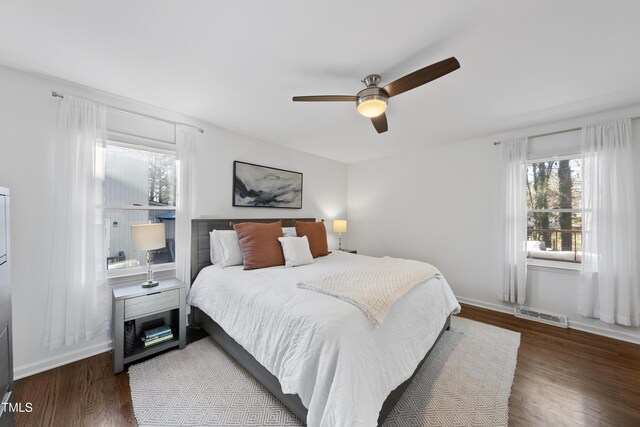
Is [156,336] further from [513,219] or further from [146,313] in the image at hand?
[513,219]

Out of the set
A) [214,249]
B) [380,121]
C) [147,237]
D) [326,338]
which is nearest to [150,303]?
[147,237]

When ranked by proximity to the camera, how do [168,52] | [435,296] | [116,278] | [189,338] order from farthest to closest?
[189,338], [116,278], [435,296], [168,52]

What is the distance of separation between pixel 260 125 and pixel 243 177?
0.76 metres

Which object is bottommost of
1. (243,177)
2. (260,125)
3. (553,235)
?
(553,235)

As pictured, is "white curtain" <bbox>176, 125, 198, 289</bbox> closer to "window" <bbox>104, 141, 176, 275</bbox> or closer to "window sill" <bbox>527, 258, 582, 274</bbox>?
"window" <bbox>104, 141, 176, 275</bbox>

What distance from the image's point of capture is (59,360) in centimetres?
208

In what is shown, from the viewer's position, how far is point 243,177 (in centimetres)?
341

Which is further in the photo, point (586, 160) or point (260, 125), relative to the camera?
point (260, 125)

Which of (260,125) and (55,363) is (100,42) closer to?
(260,125)

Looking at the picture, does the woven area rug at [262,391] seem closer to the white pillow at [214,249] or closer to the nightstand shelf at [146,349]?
the nightstand shelf at [146,349]

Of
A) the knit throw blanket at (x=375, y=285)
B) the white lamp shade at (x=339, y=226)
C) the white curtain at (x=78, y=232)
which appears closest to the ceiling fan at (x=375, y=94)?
the knit throw blanket at (x=375, y=285)

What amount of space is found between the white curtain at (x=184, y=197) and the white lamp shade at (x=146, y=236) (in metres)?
0.44

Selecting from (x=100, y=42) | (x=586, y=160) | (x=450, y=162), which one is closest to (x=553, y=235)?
(x=586, y=160)

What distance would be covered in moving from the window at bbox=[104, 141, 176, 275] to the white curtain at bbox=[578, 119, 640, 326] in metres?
4.73
